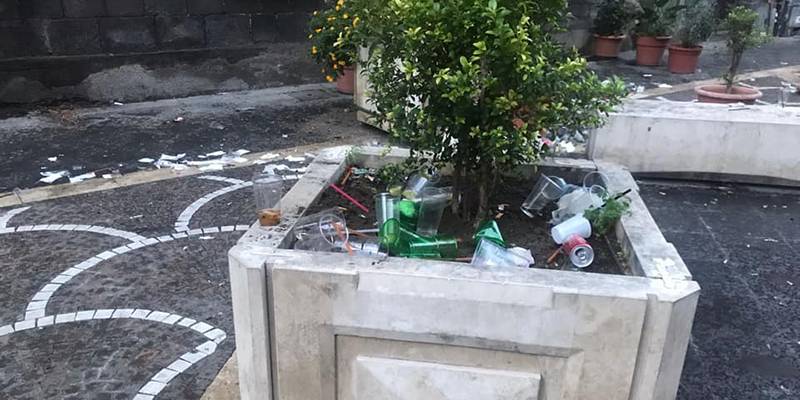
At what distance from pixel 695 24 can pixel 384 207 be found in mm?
8687

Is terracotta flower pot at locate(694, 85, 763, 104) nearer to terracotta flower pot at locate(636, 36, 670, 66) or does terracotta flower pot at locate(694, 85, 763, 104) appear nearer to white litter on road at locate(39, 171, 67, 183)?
terracotta flower pot at locate(636, 36, 670, 66)

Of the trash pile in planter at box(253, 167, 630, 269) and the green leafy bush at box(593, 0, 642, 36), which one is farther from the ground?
the green leafy bush at box(593, 0, 642, 36)

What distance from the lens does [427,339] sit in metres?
1.96

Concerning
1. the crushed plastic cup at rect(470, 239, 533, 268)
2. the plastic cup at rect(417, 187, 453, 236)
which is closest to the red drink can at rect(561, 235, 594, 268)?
the crushed plastic cup at rect(470, 239, 533, 268)

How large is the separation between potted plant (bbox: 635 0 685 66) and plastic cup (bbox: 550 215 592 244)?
9060 millimetres

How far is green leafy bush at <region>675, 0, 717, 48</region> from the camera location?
9422 millimetres

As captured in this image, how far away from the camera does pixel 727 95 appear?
20.8 feet

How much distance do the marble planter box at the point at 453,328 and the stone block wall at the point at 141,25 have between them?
20.0 ft

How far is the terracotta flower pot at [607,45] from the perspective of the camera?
10.8m

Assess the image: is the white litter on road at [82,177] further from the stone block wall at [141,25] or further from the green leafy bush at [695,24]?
the green leafy bush at [695,24]

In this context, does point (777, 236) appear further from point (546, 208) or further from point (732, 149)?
point (546, 208)

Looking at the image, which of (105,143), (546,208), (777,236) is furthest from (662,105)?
(105,143)

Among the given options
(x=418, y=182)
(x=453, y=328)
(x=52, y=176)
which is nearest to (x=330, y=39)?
(x=52, y=176)

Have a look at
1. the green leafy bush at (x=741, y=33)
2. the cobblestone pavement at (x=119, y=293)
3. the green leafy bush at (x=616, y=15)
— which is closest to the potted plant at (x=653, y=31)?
the green leafy bush at (x=616, y=15)
